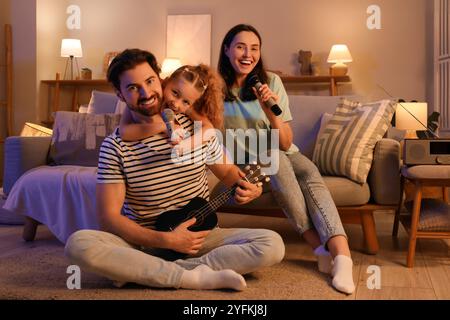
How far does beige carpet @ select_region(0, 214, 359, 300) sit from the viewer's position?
1658 mm

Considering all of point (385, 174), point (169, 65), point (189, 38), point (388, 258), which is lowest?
point (388, 258)

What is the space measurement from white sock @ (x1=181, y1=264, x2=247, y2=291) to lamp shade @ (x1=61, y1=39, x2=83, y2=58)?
4292 mm

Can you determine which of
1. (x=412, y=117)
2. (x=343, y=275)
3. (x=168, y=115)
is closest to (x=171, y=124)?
(x=168, y=115)

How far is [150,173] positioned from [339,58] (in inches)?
145

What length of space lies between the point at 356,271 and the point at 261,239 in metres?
0.47

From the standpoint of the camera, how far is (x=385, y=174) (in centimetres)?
234

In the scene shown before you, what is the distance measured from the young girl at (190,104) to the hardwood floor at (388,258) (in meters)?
0.70

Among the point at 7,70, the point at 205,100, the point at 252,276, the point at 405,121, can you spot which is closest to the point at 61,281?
the point at 252,276

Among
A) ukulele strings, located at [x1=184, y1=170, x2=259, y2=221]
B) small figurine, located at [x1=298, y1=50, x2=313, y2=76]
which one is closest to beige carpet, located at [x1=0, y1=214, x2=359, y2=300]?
ukulele strings, located at [x1=184, y1=170, x2=259, y2=221]

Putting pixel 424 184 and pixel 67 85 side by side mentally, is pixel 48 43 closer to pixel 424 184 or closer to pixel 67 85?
pixel 67 85

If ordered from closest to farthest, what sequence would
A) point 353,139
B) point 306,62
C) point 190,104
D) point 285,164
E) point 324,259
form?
Result: point 190,104
point 324,259
point 285,164
point 353,139
point 306,62

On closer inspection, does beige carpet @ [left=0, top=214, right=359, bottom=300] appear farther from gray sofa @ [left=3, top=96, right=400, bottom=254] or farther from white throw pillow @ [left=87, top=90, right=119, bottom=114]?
white throw pillow @ [left=87, top=90, right=119, bottom=114]

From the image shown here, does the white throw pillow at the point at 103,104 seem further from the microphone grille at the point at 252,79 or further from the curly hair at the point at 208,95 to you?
the curly hair at the point at 208,95
